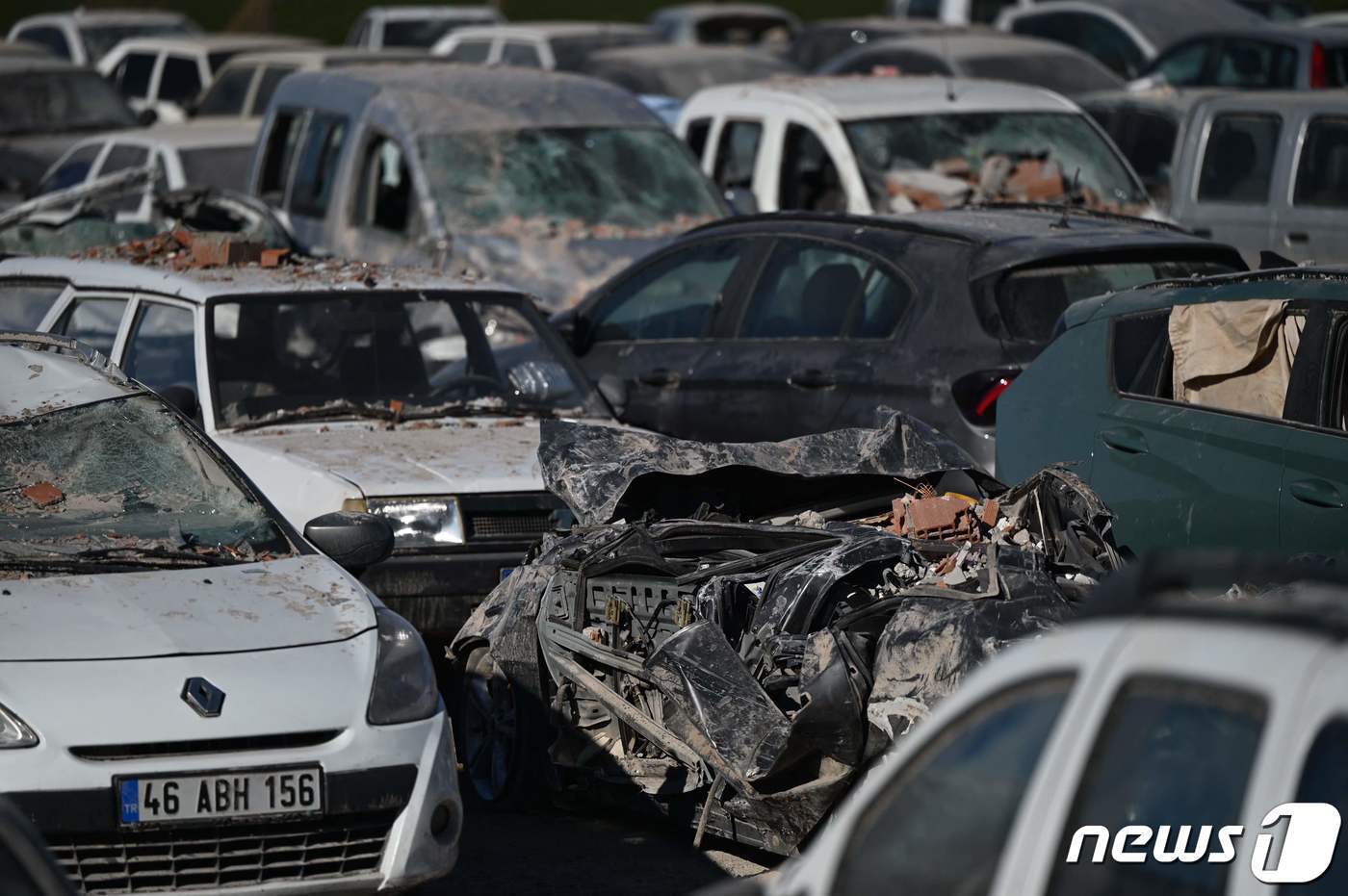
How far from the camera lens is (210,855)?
16.5 feet

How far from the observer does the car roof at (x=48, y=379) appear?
21.1 ft

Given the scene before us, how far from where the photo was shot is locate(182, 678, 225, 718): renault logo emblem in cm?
510

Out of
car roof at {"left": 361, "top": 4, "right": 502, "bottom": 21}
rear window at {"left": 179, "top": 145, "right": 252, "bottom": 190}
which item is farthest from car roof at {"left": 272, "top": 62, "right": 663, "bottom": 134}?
car roof at {"left": 361, "top": 4, "right": 502, "bottom": 21}

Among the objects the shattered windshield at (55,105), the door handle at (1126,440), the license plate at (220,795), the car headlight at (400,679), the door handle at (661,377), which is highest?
the door handle at (1126,440)

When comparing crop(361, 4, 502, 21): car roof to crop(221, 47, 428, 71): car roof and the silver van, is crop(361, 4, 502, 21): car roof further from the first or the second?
the silver van

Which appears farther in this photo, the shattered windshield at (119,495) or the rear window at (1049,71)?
the rear window at (1049,71)

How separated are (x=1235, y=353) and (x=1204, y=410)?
9.7 inches

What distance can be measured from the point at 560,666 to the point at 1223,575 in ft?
12.9

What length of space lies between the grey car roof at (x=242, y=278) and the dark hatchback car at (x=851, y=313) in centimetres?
93

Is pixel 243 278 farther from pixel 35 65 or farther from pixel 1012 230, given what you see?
pixel 35 65

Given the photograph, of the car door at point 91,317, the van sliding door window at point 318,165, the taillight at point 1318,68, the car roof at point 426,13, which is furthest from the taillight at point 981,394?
the car roof at point 426,13

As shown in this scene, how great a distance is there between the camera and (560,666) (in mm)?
6594

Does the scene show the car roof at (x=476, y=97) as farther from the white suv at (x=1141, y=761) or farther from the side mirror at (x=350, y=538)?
the white suv at (x=1141, y=761)

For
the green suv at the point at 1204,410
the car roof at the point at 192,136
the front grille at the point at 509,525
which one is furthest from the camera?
the car roof at the point at 192,136
